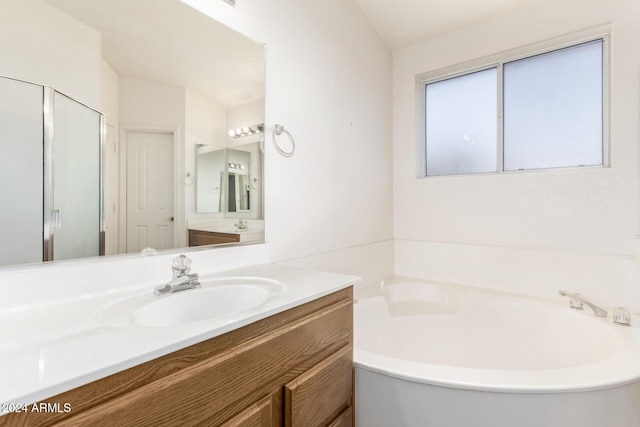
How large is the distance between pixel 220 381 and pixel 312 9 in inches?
81.1

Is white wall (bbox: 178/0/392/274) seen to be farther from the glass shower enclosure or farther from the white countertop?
the white countertop

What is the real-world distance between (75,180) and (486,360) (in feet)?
7.62

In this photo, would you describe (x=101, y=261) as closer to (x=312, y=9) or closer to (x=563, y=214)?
(x=312, y=9)

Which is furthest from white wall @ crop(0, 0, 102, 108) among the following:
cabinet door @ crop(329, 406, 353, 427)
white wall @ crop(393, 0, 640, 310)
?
white wall @ crop(393, 0, 640, 310)

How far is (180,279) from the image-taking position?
108cm

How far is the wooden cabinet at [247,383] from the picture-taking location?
1.85 feet

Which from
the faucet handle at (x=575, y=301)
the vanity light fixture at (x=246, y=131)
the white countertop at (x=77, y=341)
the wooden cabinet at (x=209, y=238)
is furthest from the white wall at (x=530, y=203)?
the white countertop at (x=77, y=341)

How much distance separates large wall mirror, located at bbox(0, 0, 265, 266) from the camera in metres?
0.88

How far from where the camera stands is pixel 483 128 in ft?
8.11

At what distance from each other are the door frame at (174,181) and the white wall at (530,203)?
1990 mm

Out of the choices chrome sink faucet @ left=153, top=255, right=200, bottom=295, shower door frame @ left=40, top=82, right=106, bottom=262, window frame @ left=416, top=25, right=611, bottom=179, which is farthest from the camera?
window frame @ left=416, top=25, right=611, bottom=179

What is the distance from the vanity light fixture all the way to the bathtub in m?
1.18

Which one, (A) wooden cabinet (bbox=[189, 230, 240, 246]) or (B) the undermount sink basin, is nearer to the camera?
(B) the undermount sink basin

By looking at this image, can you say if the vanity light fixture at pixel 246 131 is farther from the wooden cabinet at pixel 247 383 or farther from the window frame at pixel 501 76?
the window frame at pixel 501 76
